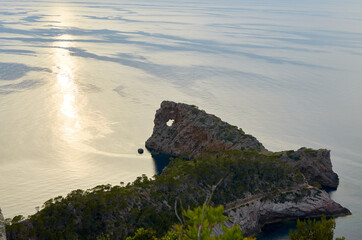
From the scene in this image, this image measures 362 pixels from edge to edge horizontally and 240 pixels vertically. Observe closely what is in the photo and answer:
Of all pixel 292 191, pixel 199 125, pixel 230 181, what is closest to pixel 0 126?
pixel 199 125

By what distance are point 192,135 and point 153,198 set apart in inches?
1357

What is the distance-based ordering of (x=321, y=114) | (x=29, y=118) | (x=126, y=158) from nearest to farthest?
1. (x=126, y=158)
2. (x=29, y=118)
3. (x=321, y=114)

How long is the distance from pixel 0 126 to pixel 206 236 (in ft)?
320

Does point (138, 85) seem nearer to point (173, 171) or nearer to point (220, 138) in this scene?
point (220, 138)

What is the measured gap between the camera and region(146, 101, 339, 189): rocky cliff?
3196 inches

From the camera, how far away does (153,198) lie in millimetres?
61812

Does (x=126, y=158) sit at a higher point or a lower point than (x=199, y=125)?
lower

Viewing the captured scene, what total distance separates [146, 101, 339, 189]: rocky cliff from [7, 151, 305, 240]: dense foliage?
8127 mm

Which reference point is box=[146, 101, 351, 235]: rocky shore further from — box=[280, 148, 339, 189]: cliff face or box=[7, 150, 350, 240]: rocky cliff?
box=[7, 150, 350, 240]: rocky cliff

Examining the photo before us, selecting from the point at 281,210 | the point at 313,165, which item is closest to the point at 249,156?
the point at 281,210

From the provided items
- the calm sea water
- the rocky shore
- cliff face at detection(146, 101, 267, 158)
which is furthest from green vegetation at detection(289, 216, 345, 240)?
cliff face at detection(146, 101, 267, 158)

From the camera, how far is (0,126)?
114m

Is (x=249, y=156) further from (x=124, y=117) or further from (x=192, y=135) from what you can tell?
(x=124, y=117)

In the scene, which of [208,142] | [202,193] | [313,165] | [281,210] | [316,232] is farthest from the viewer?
[208,142]
